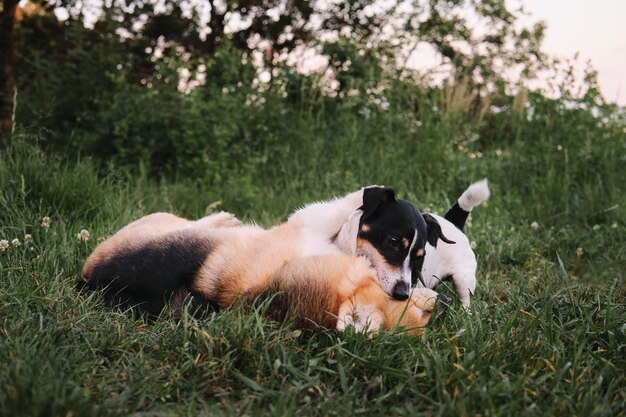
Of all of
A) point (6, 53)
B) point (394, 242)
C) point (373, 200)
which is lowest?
point (394, 242)

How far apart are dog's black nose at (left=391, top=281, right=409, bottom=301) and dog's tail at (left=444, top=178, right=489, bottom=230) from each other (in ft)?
3.83

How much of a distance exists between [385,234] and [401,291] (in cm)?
50

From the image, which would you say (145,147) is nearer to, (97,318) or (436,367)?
(97,318)

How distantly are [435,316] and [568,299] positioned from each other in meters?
0.78

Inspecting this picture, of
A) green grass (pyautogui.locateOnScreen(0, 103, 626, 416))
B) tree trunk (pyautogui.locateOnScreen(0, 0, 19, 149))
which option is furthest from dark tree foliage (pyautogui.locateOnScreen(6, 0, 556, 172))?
green grass (pyautogui.locateOnScreen(0, 103, 626, 416))

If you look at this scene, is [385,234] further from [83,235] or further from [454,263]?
[83,235]

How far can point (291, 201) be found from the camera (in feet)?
19.6

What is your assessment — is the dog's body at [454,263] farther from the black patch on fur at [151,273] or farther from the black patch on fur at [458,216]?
the black patch on fur at [151,273]

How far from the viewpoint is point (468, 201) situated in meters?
4.09

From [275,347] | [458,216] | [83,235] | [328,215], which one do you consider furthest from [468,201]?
[83,235]

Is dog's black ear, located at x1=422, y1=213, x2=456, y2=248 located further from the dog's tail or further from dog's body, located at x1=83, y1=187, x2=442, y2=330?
the dog's tail

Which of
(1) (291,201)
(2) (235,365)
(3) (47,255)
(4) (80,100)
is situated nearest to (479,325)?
(2) (235,365)

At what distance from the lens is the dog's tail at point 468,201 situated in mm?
3980

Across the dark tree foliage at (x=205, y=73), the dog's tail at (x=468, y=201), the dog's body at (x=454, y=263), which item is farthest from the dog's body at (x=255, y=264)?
the dark tree foliage at (x=205, y=73)
